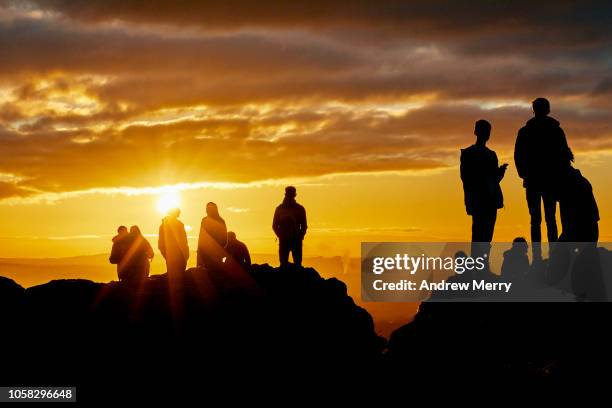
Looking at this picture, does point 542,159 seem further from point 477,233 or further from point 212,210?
point 212,210

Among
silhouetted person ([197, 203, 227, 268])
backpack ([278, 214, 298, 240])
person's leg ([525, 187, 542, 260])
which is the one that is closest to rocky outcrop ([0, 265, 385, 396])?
silhouetted person ([197, 203, 227, 268])

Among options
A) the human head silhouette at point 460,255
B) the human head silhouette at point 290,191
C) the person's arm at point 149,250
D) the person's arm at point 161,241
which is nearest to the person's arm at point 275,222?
the human head silhouette at point 290,191

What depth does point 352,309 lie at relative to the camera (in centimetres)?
2709

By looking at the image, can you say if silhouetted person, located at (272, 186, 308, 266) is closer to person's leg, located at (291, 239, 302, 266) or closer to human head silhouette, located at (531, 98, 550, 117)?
person's leg, located at (291, 239, 302, 266)

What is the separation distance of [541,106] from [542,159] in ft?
3.98

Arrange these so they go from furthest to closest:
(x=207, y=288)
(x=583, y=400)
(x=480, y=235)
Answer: (x=207, y=288), (x=480, y=235), (x=583, y=400)

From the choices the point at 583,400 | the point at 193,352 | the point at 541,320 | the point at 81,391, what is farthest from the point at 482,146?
the point at 81,391

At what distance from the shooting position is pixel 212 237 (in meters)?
25.0

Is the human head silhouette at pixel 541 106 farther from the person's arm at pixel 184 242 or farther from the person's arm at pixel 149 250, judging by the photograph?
the person's arm at pixel 149 250

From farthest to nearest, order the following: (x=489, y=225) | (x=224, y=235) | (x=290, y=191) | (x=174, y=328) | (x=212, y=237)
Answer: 1. (x=224, y=235)
2. (x=212, y=237)
3. (x=290, y=191)
4. (x=174, y=328)
5. (x=489, y=225)

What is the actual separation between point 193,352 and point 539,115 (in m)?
10.7

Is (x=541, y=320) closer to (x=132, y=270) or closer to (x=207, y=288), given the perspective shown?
(x=207, y=288)

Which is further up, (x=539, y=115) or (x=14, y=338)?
(x=539, y=115)

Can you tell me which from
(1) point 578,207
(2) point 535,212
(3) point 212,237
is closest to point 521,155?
(2) point 535,212
